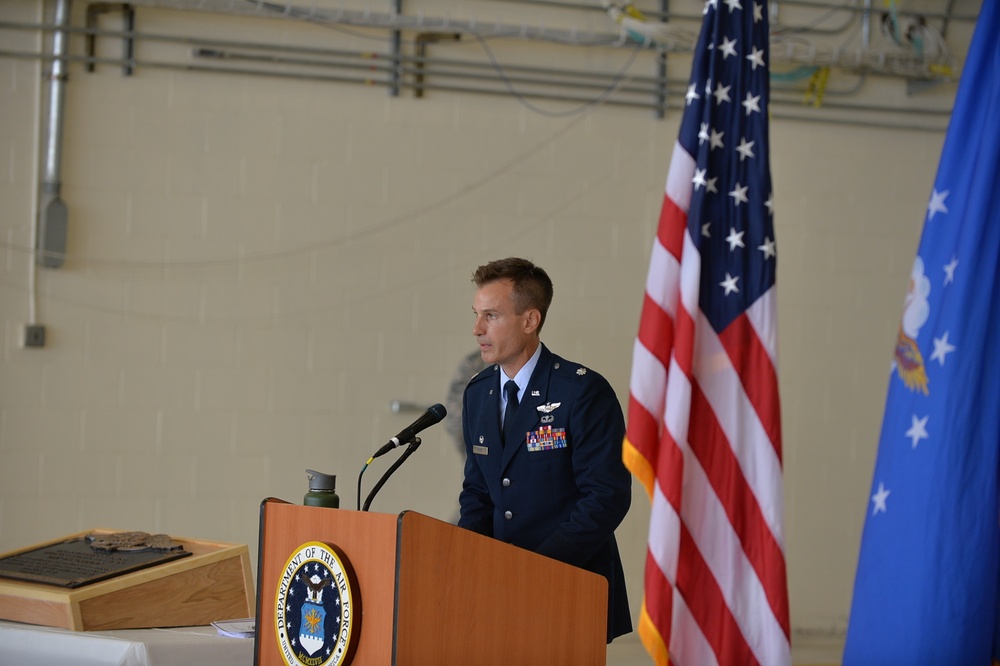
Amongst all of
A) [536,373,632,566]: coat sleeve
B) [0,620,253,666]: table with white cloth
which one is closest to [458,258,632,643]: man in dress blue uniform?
[536,373,632,566]: coat sleeve

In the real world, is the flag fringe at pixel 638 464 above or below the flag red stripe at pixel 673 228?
below

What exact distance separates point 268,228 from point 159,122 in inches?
24.6

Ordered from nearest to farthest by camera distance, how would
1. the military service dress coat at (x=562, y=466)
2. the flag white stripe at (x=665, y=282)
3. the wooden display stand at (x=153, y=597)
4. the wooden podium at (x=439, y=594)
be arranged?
the wooden podium at (x=439, y=594) → the wooden display stand at (x=153, y=597) → the military service dress coat at (x=562, y=466) → the flag white stripe at (x=665, y=282)

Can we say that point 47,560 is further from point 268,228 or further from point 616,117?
point 616,117

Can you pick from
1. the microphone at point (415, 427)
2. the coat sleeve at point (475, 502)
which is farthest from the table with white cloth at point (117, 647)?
the coat sleeve at point (475, 502)

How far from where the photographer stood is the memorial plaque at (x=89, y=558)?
229 centimetres

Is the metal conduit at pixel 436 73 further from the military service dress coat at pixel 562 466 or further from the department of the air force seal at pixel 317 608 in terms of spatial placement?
the department of the air force seal at pixel 317 608

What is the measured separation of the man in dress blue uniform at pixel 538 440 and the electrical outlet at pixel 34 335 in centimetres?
231

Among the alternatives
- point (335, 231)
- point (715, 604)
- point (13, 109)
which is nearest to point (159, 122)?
point (13, 109)

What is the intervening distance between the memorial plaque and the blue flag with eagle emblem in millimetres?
1602

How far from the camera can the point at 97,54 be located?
4.37 metres

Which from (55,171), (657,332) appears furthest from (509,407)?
(55,171)

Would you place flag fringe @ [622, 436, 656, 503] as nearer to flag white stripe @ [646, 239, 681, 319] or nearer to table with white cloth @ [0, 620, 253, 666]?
flag white stripe @ [646, 239, 681, 319]

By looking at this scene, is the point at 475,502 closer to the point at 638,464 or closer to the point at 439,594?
the point at 638,464
